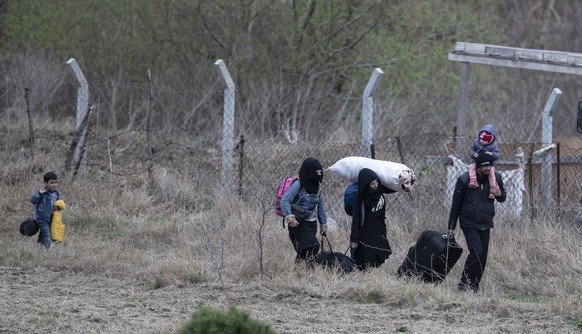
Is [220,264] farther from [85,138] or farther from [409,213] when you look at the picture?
[85,138]

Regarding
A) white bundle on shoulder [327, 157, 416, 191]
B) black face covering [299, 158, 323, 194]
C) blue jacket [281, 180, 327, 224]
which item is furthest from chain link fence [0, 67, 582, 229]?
white bundle on shoulder [327, 157, 416, 191]

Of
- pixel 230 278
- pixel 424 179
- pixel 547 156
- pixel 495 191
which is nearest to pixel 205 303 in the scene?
pixel 230 278

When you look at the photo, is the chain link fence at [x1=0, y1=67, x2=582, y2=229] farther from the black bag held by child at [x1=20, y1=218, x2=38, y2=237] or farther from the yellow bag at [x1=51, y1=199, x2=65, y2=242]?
the black bag held by child at [x1=20, y1=218, x2=38, y2=237]

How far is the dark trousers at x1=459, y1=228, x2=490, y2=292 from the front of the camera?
8.87 m

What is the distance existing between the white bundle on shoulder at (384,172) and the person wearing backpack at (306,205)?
0.25m

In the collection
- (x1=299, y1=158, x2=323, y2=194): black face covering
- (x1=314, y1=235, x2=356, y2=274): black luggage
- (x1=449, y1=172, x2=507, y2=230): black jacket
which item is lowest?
(x1=314, y1=235, x2=356, y2=274): black luggage

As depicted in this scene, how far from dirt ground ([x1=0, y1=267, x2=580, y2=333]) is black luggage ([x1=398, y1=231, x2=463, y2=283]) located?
1.20 m

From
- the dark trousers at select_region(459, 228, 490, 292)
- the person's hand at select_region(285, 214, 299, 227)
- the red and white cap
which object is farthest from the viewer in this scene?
the red and white cap

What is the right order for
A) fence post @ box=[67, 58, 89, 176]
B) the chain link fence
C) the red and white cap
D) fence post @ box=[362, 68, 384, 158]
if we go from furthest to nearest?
fence post @ box=[67, 58, 89, 176] < fence post @ box=[362, 68, 384, 158] < the chain link fence < the red and white cap

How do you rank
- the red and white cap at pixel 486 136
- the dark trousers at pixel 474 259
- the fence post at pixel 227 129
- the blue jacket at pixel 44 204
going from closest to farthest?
the dark trousers at pixel 474 259, the red and white cap at pixel 486 136, the blue jacket at pixel 44 204, the fence post at pixel 227 129

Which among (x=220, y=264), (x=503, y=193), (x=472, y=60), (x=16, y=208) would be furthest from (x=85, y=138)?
(x=503, y=193)

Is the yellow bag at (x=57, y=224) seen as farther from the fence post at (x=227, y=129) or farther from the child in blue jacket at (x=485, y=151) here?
the child in blue jacket at (x=485, y=151)

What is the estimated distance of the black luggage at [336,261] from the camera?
29.3 feet

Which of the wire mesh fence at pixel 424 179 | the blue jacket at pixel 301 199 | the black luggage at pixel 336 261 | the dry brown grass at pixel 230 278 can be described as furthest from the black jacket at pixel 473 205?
the wire mesh fence at pixel 424 179
